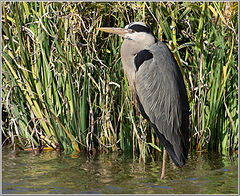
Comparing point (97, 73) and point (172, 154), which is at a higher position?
point (97, 73)

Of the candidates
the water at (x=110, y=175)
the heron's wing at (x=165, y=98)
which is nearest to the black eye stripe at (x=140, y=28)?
the heron's wing at (x=165, y=98)

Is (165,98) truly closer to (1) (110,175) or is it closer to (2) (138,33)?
(2) (138,33)

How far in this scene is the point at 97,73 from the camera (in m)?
3.67

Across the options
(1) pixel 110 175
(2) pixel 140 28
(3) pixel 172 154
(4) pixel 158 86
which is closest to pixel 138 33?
(2) pixel 140 28

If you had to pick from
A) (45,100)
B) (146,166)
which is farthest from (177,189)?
(45,100)

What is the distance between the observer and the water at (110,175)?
2770 mm

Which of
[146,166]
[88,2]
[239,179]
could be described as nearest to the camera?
[239,179]

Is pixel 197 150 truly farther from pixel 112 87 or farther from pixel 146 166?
pixel 112 87

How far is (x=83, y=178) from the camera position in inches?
119

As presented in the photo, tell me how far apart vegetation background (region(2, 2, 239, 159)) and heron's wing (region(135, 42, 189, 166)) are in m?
0.30

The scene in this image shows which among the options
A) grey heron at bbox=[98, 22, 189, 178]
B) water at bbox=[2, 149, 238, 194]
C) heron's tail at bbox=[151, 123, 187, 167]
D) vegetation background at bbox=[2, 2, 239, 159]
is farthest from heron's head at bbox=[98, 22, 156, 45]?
water at bbox=[2, 149, 238, 194]

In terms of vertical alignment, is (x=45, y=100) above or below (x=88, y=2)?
below

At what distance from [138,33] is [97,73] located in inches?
27.3

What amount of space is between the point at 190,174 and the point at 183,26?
57.9 inches
